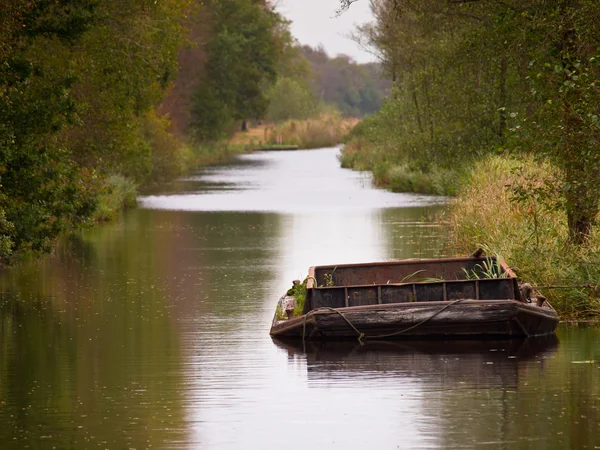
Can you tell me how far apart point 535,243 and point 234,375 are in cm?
691

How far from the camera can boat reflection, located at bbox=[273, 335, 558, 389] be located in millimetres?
13641

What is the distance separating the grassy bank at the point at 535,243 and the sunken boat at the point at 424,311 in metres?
0.89

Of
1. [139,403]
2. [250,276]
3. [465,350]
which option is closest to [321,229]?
[250,276]

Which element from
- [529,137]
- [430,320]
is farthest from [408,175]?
[430,320]

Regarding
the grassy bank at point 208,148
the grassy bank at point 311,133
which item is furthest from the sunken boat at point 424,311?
the grassy bank at point 311,133

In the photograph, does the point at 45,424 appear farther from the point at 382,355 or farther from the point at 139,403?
the point at 382,355

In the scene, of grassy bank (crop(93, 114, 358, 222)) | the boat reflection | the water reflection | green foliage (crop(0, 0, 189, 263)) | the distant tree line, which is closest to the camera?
the boat reflection

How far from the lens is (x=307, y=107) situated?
419 feet

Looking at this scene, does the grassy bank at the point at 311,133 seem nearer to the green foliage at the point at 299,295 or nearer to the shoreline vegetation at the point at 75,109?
the shoreline vegetation at the point at 75,109

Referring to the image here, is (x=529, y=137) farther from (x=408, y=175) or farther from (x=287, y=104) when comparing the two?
(x=287, y=104)

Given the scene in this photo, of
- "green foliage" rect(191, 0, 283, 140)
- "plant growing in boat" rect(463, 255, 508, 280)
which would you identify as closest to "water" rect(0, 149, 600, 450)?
"plant growing in boat" rect(463, 255, 508, 280)

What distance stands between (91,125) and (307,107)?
323 feet

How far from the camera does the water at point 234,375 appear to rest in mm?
11117

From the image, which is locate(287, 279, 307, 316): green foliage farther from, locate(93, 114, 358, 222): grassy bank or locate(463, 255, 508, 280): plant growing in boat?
locate(93, 114, 358, 222): grassy bank
